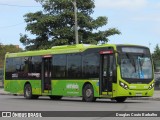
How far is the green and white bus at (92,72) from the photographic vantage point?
25438 millimetres

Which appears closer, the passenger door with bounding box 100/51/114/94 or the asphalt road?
the asphalt road

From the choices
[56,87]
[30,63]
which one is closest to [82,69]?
[56,87]

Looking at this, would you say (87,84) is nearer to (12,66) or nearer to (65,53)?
(65,53)

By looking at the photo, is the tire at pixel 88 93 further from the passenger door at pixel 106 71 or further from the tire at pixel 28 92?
the tire at pixel 28 92

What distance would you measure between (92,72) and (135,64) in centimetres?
240

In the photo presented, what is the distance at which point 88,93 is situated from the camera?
2708cm

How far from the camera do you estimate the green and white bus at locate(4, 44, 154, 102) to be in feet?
83.5

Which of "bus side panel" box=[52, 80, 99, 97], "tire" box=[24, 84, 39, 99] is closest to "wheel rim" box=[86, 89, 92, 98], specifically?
"bus side panel" box=[52, 80, 99, 97]

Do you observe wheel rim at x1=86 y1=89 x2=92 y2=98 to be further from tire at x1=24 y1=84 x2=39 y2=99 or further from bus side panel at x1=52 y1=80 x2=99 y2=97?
tire at x1=24 y1=84 x2=39 y2=99

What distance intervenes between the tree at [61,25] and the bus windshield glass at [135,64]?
2060 centimetres

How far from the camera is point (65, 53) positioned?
2917 cm

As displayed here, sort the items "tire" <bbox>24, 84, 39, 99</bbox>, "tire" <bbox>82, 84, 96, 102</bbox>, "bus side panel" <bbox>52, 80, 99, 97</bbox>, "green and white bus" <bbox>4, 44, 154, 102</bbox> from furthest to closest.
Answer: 1. "tire" <bbox>24, 84, 39, 99</bbox>
2. "tire" <bbox>82, 84, 96, 102</bbox>
3. "bus side panel" <bbox>52, 80, 99, 97</bbox>
4. "green and white bus" <bbox>4, 44, 154, 102</bbox>

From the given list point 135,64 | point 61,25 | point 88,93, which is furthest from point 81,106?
point 61,25

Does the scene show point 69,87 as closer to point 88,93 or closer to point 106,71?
point 88,93
